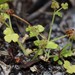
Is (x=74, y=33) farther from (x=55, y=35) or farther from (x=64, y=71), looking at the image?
(x=55, y=35)

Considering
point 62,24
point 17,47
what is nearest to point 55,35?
point 62,24

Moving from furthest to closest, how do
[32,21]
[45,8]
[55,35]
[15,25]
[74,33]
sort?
[45,8]
[32,21]
[55,35]
[15,25]
[74,33]

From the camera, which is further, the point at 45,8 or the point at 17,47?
the point at 45,8

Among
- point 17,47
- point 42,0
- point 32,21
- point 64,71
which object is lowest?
point 64,71

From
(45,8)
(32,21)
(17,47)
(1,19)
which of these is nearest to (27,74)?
(17,47)

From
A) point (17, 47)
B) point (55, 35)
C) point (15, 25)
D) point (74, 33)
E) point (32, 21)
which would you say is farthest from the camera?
point (32, 21)

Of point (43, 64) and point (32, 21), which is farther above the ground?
point (32, 21)

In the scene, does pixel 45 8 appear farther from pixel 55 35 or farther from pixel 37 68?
pixel 37 68

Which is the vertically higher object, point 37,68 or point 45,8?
point 45,8

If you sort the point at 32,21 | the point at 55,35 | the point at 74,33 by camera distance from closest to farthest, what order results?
1. the point at 74,33
2. the point at 55,35
3. the point at 32,21
